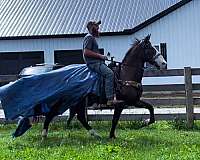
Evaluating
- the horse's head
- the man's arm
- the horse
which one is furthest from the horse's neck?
the man's arm

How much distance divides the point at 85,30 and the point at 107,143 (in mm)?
17424

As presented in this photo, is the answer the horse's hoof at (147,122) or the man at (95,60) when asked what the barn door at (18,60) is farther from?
the man at (95,60)

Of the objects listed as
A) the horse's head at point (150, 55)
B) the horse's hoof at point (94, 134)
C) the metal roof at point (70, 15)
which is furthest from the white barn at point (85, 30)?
the horse's hoof at point (94, 134)

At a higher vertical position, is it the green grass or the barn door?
the barn door

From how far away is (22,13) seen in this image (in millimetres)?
30844

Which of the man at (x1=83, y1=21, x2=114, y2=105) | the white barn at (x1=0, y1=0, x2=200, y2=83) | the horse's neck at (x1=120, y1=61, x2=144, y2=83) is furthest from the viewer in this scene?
the white barn at (x1=0, y1=0, x2=200, y2=83)

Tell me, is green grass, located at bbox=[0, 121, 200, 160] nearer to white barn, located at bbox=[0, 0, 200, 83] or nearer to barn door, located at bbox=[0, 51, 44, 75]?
white barn, located at bbox=[0, 0, 200, 83]

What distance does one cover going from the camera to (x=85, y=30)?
88.9 ft

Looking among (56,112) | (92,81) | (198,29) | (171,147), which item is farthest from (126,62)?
(198,29)

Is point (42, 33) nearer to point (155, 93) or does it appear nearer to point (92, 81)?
point (155, 93)

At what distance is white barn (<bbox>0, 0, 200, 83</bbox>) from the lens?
25984 millimetres

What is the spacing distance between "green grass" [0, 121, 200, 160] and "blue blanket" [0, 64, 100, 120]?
708mm

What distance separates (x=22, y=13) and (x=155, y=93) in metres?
17.7

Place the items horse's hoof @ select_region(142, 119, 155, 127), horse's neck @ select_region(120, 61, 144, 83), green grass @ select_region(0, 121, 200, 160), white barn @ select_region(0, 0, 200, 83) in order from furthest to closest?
white barn @ select_region(0, 0, 200, 83) < horse's hoof @ select_region(142, 119, 155, 127) < horse's neck @ select_region(120, 61, 144, 83) < green grass @ select_region(0, 121, 200, 160)
